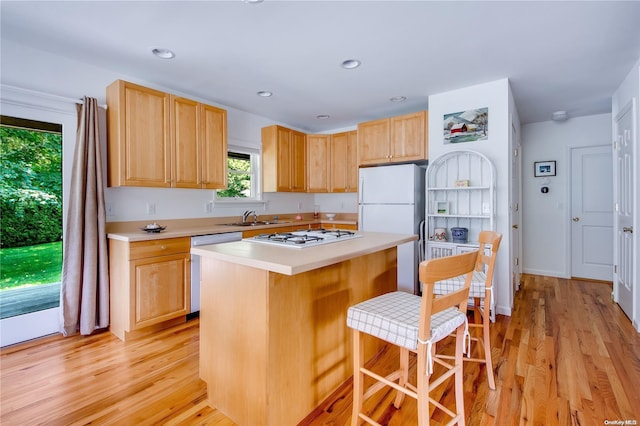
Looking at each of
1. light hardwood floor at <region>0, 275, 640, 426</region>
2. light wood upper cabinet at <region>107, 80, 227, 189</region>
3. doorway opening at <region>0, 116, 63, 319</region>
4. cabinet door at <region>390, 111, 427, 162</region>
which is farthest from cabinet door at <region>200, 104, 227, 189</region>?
cabinet door at <region>390, 111, 427, 162</region>

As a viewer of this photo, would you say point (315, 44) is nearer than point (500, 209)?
Yes

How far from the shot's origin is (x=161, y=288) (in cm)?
281

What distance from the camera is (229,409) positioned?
A: 170 cm

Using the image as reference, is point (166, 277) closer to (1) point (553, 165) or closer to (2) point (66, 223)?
(2) point (66, 223)

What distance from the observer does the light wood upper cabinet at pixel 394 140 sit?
383 centimetres

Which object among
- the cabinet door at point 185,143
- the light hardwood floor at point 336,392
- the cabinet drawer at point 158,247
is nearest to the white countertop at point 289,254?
the light hardwood floor at point 336,392

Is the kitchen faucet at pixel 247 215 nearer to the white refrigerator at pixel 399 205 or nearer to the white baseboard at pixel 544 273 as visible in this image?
the white refrigerator at pixel 399 205

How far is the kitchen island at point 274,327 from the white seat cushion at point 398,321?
10.9 inches

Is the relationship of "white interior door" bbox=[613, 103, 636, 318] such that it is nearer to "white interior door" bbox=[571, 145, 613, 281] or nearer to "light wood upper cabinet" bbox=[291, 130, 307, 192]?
"white interior door" bbox=[571, 145, 613, 281]

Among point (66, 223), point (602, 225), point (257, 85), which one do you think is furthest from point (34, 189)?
point (602, 225)

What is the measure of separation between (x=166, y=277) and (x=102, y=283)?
55 centimetres

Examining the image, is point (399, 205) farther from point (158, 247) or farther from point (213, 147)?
point (158, 247)

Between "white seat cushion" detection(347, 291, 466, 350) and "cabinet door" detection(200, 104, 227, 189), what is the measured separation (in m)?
2.55

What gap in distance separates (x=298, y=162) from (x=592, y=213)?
4371 millimetres
